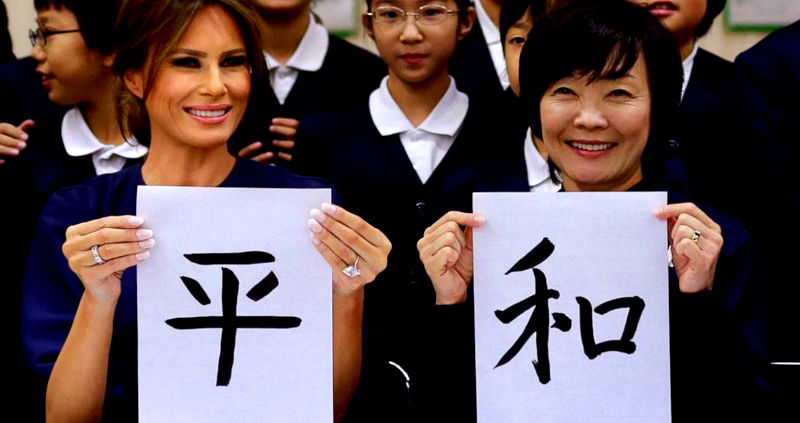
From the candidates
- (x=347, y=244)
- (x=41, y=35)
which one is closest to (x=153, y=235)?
(x=347, y=244)

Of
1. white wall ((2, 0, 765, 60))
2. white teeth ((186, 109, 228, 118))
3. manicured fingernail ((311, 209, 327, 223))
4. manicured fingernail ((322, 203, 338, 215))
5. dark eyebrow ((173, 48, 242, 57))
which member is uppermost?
white wall ((2, 0, 765, 60))

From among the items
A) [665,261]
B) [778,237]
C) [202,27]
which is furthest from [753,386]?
[202,27]

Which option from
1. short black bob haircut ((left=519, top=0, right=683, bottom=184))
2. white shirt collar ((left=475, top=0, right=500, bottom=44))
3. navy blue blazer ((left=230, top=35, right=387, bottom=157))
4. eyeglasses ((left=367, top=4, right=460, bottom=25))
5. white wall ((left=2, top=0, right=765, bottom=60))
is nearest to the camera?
short black bob haircut ((left=519, top=0, right=683, bottom=184))

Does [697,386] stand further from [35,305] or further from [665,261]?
[35,305]

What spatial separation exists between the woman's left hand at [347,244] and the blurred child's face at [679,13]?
38.5 inches

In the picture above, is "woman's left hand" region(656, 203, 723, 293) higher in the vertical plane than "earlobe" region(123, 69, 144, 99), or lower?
lower

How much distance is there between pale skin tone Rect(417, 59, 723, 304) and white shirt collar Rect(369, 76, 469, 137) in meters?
0.62

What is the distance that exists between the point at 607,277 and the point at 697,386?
0.22 meters

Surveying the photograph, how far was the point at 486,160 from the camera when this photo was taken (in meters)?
2.25

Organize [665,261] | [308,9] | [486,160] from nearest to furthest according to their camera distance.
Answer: [665,261], [486,160], [308,9]

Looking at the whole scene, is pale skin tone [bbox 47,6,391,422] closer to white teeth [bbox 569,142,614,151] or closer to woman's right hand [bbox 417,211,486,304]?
woman's right hand [bbox 417,211,486,304]

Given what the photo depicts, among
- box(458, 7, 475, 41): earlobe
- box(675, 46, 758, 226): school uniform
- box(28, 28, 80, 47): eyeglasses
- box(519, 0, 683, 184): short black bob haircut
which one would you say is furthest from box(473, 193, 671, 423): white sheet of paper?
box(28, 28, 80, 47): eyeglasses

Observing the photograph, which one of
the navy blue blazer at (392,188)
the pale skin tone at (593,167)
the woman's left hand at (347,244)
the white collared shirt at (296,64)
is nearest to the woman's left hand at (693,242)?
the pale skin tone at (593,167)

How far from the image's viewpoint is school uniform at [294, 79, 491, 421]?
7.48ft
